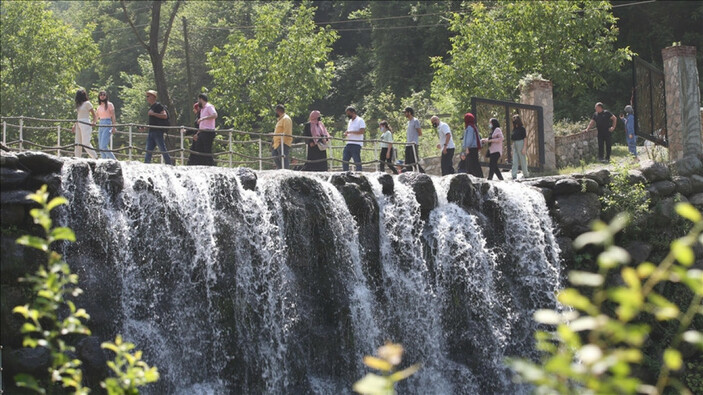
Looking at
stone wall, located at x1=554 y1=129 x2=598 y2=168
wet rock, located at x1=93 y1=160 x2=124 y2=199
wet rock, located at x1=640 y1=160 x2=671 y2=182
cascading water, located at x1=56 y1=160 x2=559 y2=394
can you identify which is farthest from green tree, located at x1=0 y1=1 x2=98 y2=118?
wet rock, located at x1=93 y1=160 x2=124 y2=199

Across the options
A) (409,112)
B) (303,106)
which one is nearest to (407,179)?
(409,112)

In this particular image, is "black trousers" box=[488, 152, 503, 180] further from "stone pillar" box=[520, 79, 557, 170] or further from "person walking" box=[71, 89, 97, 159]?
"person walking" box=[71, 89, 97, 159]

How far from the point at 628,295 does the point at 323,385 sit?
1071cm

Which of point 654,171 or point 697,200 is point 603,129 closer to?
point 654,171

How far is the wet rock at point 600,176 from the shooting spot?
17.4 metres

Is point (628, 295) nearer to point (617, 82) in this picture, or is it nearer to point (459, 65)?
point (459, 65)

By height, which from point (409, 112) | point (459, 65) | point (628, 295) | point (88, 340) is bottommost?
point (88, 340)

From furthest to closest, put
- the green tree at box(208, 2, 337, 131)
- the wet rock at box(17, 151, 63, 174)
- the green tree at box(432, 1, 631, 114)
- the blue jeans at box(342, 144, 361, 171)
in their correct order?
the green tree at box(208, 2, 337, 131), the green tree at box(432, 1, 631, 114), the blue jeans at box(342, 144, 361, 171), the wet rock at box(17, 151, 63, 174)

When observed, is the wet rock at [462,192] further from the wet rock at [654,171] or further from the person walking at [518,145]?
the wet rock at [654,171]

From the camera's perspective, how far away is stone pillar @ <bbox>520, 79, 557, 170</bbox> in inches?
788

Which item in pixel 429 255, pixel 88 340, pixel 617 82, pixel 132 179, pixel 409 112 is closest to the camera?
pixel 88 340

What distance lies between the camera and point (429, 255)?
49.7 ft

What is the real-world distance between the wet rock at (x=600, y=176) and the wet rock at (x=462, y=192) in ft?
8.31

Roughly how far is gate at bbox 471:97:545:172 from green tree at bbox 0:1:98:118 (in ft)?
62.6
